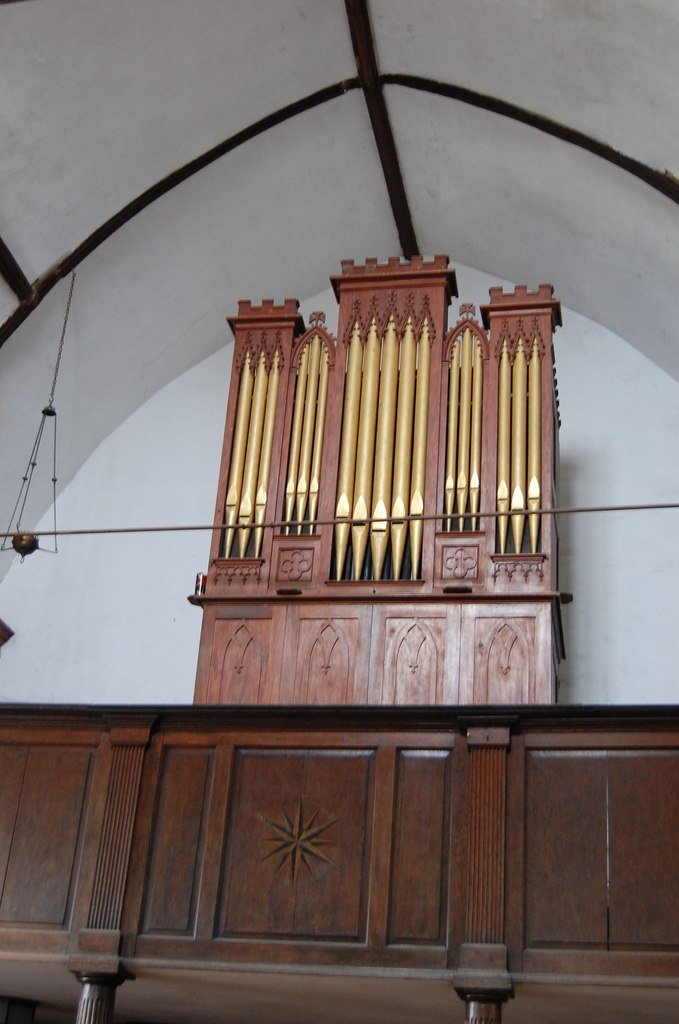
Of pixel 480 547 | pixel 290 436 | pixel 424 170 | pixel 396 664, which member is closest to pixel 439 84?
pixel 424 170

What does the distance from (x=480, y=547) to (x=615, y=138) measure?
3.11m

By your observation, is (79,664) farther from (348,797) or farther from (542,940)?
(542,940)

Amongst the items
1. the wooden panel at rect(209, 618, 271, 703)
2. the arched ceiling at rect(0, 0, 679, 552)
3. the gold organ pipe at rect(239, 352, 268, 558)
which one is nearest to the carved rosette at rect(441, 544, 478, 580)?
the wooden panel at rect(209, 618, 271, 703)

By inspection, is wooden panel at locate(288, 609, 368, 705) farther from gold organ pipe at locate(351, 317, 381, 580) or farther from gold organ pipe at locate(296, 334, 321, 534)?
gold organ pipe at locate(296, 334, 321, 534)

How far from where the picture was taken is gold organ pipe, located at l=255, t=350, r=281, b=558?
9914mm

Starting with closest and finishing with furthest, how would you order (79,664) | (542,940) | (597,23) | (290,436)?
(542,940) → (597,23) → (290,436) → (79,664)

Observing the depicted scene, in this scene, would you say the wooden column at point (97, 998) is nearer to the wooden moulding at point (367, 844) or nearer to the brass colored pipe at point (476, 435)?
the wooden moulding at point (367, 844)

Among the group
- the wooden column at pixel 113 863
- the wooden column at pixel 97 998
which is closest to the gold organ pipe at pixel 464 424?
the wooden column at pixel 113 863

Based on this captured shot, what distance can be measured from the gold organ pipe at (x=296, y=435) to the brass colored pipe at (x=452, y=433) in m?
1.14

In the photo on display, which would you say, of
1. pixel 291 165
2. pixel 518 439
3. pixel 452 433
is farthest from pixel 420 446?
pixel 291 165

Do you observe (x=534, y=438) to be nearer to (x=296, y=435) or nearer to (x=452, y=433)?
(x=452, y=433)

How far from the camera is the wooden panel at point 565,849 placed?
23.0ft

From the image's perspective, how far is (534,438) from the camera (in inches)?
388

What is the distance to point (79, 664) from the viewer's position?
37.2 feet
